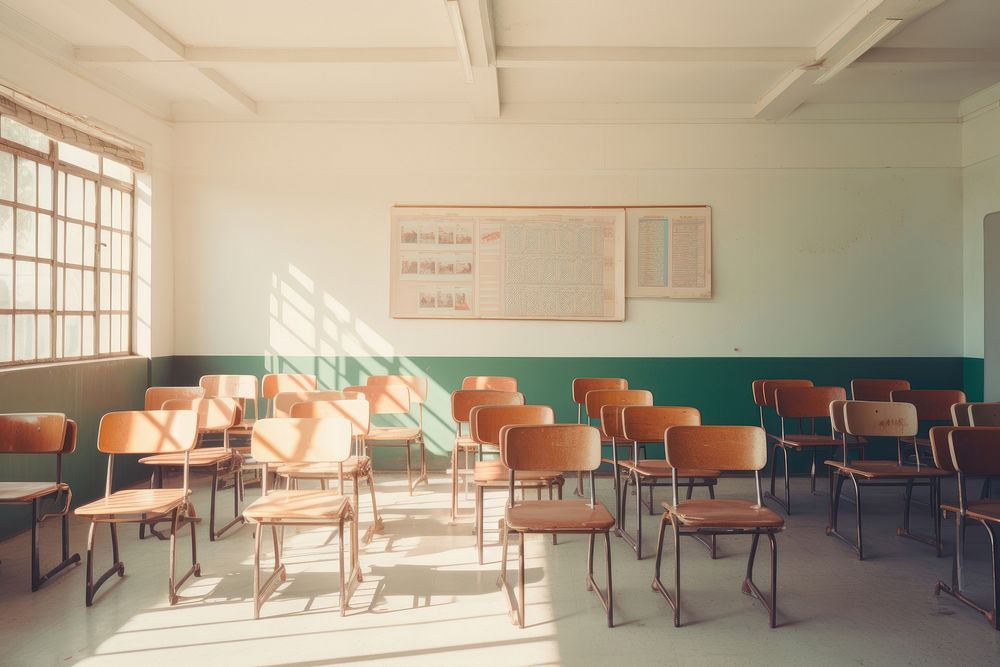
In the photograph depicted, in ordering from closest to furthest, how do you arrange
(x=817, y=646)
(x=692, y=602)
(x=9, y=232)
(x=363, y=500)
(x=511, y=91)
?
(x=817, y=646)
(x=692, y=602)
(x=9, y=232)
(x=363, y=500)
(x=511, y=91)

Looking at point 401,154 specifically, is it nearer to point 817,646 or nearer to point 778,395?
point 778,395

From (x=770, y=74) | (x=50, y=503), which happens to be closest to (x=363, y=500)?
(x=50, y=503)

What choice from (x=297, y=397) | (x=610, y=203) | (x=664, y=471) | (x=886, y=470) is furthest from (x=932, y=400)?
(x=297, y=397)

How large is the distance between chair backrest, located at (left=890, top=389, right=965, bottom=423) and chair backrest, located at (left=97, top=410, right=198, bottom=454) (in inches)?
200

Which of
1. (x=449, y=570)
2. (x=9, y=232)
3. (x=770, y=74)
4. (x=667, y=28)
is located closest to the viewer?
(x=449, y=570)

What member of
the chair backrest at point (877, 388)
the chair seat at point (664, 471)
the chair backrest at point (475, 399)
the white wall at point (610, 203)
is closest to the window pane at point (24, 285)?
the white wall at point (610, 203)

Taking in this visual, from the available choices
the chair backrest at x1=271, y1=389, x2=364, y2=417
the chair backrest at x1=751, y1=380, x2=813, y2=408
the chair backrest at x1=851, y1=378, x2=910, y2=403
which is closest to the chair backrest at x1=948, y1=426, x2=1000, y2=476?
the chair backrest at x1=751, y1=380, x2=813, y2=408

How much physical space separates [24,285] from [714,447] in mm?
4835

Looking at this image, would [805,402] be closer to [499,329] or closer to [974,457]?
[974,457]

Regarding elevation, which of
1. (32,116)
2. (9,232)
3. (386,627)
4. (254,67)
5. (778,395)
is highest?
(254,67)

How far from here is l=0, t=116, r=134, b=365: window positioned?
468cm

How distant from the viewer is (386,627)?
312 centimetres

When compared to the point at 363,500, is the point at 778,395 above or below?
above

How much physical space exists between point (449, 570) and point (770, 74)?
4906 mm
